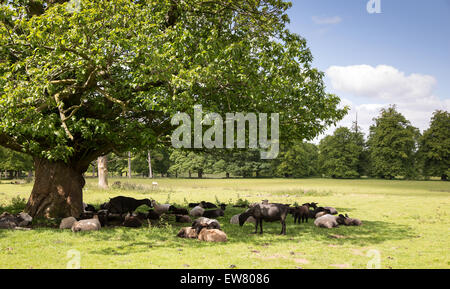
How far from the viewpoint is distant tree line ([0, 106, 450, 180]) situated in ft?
277

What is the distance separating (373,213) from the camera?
67.6 feet

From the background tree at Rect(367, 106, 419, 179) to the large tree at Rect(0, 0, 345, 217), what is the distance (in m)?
80.6

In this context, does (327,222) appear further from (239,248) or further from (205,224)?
(239,248)

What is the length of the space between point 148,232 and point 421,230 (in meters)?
11.8

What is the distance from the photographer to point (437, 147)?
81.6m

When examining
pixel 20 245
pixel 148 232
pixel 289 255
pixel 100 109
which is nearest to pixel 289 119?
pixel 289 255

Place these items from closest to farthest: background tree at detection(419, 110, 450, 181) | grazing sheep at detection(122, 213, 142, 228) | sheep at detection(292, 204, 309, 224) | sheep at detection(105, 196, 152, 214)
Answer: grazing sheep at detection(122, 213, 142, 228) < sheep at detection(292, 204, 309, 224) < sheep at detection(105, 196, 152, 214) < background tree at detection(419, 110, 450, 181)

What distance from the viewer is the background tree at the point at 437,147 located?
81.6 metres

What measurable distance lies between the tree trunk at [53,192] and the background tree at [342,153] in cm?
8527

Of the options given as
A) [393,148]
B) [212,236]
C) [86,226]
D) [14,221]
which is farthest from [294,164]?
[14,221]

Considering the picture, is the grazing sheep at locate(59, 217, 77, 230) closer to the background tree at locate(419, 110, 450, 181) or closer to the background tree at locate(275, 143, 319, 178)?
the background tree at locate(275, 143, 319, 178)

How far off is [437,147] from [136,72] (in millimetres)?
89616

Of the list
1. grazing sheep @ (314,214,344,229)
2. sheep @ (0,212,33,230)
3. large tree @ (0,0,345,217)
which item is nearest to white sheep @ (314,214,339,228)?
grazing sheep @ (314,214,344,229)

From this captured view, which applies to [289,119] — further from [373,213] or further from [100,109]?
[373,213]
